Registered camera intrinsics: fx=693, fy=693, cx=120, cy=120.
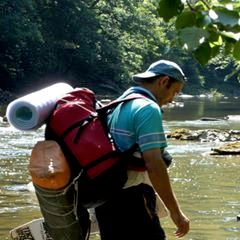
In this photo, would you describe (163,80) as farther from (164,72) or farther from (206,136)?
(206,136)

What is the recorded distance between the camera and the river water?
326 inches

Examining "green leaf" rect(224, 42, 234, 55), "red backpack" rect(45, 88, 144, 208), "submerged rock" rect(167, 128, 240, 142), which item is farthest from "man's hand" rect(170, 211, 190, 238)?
"submerged rock" rect(167, 128, 240, 142)

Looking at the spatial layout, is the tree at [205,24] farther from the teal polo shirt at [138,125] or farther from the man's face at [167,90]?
the man's face at [167,90]

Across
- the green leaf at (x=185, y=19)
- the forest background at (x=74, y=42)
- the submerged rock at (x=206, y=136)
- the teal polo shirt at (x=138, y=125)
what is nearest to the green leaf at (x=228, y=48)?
the green leaf at (x=185, y=19)

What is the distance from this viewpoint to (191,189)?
11.3 m

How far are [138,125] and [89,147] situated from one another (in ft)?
0.85

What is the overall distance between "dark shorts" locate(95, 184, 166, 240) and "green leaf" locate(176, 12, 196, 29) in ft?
5.83

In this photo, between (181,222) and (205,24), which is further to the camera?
(181,222)

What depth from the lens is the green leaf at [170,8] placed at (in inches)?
73.1

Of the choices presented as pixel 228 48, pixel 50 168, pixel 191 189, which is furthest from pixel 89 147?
pixel 191 189

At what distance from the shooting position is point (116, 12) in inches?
1989

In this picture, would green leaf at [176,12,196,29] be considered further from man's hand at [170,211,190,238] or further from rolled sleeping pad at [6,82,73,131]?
man's hand at [170,211,190,238]

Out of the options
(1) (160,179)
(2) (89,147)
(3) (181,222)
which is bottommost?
(3) (181,222)

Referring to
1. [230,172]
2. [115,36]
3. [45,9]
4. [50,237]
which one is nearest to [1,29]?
[45,9]
